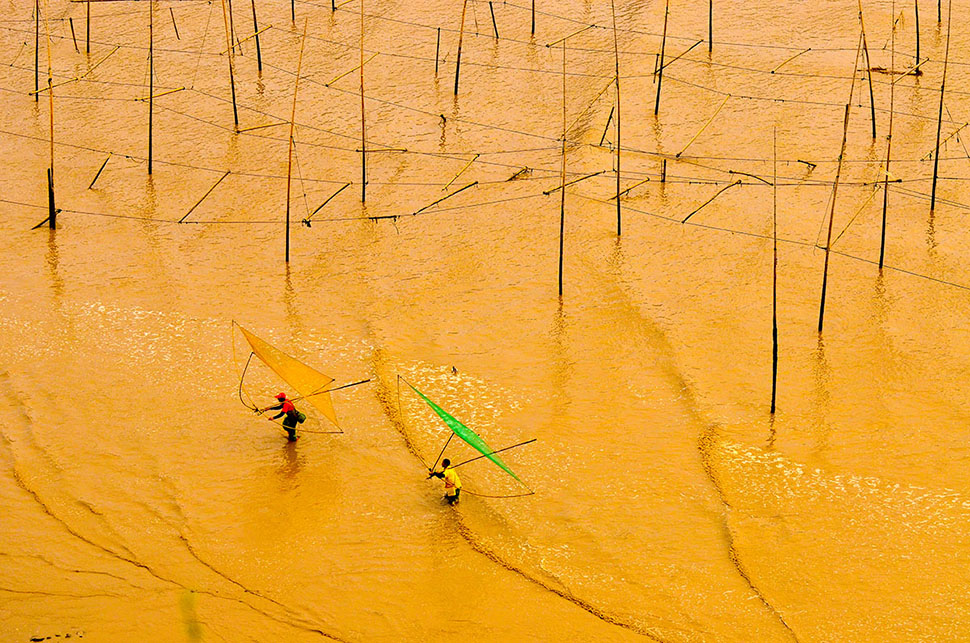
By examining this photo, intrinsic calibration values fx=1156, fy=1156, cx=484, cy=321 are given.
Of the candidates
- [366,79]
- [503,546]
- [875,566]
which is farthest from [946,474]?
[366,79]

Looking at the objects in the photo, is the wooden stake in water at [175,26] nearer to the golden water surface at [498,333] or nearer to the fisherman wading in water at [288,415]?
the golden water surface at [498,333]

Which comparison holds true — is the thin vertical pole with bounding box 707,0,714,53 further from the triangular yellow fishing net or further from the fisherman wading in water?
the fisherman wading in water

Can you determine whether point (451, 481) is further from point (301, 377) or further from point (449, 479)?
point (301, 377)

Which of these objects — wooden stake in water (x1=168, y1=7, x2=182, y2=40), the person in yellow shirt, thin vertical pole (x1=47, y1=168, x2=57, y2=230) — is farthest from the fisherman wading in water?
wooden stake in water (x1=168, y1=7, x2=182, y2=40)

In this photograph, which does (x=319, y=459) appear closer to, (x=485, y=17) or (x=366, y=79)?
(x=366, y=79)

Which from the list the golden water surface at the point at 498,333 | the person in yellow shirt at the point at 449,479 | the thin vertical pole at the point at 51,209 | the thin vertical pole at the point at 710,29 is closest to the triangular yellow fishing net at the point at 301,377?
the golden water surface at the point at 498,333

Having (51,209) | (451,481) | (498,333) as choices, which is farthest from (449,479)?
(51,209)
